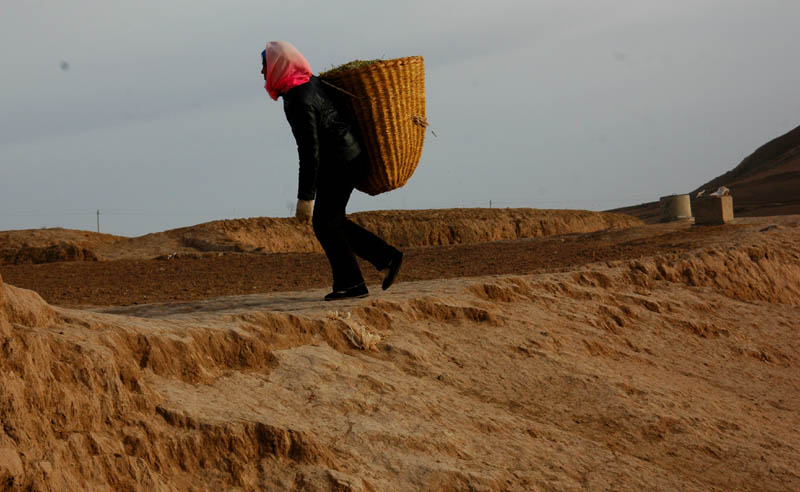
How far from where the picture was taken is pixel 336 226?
5.95m

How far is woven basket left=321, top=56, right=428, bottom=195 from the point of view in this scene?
18.5 ft

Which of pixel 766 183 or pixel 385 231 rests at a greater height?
pixel 766 183

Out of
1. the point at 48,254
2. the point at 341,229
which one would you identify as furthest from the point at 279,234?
the point at 341,229

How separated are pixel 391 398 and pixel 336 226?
6.19 ft

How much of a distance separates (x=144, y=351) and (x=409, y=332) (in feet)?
6.45

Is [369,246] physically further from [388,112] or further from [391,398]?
[391,398]

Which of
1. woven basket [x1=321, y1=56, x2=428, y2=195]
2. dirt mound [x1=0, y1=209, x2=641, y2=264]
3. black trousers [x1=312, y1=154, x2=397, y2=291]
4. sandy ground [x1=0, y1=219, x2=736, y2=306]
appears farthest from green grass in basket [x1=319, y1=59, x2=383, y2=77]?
dirt mound [x1=0, y1=209, x2=641, y2=264]

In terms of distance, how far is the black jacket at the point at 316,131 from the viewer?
5.57 metres

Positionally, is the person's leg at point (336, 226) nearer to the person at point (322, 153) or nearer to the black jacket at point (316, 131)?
the person at point (322, 153)

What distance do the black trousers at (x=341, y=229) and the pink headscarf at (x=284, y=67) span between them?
0.65 metres

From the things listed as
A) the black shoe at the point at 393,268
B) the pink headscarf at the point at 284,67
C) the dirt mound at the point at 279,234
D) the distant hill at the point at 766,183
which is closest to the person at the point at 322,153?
the pink headscarf at the point at 284,67

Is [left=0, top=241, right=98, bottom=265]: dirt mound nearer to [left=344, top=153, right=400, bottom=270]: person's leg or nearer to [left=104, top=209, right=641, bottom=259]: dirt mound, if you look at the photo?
[left=104, top=209, right=641, bottom=259]: dirt mound

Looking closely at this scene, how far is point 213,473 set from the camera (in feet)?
11.3

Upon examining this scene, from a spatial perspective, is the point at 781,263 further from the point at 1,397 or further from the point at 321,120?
the point at 1,397
